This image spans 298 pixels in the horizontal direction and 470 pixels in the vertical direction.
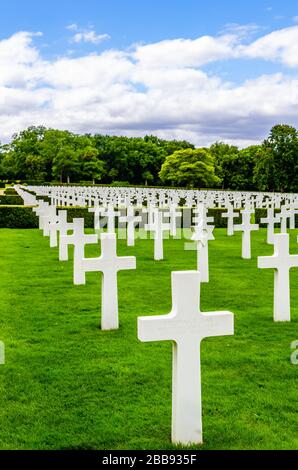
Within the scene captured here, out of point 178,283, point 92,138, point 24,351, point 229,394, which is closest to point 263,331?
point 229,394

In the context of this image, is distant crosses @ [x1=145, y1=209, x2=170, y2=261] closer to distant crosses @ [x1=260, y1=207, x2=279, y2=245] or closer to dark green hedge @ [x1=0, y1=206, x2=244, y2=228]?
distant crosses @ [x1=260, y1=207, x2=279, y2=245]

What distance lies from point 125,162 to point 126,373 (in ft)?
263

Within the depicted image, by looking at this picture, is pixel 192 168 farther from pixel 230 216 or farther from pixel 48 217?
pixel 48 217

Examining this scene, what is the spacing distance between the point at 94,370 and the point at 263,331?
2206 mm

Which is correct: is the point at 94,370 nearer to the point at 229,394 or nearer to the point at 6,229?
the point at 229,394

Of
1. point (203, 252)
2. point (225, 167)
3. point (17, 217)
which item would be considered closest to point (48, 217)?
point (17, 217)

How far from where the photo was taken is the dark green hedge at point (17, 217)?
66.9 feet

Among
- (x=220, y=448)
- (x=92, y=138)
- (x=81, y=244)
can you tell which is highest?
(x=92, y=138)

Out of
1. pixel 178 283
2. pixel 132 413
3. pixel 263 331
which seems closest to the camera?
pixel 178 283

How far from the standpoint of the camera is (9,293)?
8539mm

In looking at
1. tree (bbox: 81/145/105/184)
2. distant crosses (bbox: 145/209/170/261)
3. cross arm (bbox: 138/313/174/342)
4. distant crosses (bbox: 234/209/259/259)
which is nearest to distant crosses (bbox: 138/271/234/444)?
cross arm (bbox: 138/313/174/342)

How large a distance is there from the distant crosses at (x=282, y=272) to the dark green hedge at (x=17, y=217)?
1466 centimetres

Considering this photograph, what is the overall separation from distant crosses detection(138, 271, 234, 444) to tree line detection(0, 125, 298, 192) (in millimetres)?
55316

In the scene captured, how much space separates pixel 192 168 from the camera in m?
68.1
